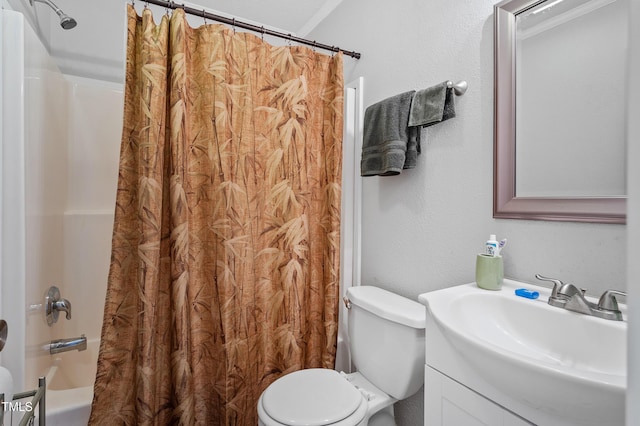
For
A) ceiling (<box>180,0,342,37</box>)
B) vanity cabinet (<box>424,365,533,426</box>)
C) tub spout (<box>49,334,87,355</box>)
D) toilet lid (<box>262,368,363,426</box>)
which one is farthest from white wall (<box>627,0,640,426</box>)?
ceiling (<box>180,0,342,37</box>)

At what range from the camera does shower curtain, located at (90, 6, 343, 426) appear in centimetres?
125

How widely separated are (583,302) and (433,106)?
0.81m

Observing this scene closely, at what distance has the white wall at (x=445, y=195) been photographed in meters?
0.92

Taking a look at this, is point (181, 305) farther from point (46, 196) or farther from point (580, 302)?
point (580, 302)

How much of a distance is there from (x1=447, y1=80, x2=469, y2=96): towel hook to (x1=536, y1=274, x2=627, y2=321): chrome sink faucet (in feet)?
2.45

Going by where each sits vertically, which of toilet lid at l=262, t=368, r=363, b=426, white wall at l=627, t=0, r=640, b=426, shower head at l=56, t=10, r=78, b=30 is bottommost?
toilet lid at l=262, t=368, r=363, b=426

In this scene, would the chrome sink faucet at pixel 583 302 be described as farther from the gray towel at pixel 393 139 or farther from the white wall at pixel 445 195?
the gray towel at pixel 393 139

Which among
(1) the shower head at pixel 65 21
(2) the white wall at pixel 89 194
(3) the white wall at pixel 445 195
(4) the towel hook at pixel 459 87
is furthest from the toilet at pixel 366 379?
(1) the shower head at pixel 65 21

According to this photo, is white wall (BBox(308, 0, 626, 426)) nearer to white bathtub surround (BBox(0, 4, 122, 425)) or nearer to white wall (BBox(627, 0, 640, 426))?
white wall (BBox(627, 0, 640, 426))

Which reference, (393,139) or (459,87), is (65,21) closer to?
(393,139)

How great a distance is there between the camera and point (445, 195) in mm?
1267

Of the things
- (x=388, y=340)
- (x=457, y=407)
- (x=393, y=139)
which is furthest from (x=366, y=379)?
(x=393, y=139)

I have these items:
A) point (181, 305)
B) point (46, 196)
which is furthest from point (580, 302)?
point (46, 196)

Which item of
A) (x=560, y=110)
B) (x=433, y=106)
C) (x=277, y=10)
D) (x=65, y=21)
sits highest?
(x=277, y=10)
